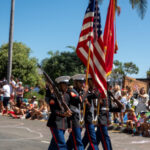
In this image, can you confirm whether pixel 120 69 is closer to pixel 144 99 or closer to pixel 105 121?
pixel 144 99

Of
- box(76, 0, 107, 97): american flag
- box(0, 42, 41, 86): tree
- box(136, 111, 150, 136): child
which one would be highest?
box(0, 42, 41, 86): tree

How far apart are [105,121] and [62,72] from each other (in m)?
35.9

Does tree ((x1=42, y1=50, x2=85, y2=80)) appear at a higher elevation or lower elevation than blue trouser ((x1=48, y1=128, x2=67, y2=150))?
higher

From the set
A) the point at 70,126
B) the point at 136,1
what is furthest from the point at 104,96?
the point at 136,1

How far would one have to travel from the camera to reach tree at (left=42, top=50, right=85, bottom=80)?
1636 inches

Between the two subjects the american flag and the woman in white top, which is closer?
the american flag

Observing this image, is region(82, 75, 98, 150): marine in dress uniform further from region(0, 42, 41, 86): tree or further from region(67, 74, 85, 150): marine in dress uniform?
region(0, 42, 41, 86): tree

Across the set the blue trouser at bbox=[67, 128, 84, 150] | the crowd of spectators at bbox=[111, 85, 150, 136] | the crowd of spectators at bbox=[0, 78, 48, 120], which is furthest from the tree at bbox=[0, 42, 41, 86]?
the blue trouser at bbox=[67, 128, 84, 150]

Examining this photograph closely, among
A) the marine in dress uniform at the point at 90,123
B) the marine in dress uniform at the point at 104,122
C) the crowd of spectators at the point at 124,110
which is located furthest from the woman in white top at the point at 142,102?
the marine in dress uniform at the point at 90,123

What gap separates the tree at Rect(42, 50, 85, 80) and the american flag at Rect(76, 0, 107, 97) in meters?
34.2

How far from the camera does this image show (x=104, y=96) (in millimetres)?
5895

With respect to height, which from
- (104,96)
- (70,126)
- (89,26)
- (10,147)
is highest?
(89,26)

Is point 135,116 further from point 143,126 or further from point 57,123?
point 57,123

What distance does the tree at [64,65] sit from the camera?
41.6 meters
